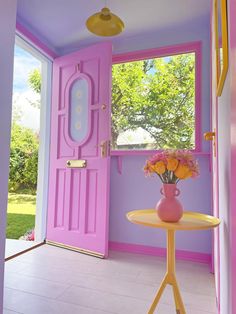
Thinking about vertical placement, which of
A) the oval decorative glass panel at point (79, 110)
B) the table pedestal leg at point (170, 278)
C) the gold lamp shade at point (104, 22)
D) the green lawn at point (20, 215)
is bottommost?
the green lawn at point (20, 215)

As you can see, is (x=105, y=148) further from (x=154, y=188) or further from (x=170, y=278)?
(x=170, y=278)

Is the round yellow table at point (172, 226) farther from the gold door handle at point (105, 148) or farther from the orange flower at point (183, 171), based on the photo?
the gold door handle at point (105, 148)

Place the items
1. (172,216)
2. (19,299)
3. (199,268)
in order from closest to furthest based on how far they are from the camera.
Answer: (172,216)
(19,299)
(199,268)

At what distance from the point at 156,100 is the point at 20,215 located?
162 inches

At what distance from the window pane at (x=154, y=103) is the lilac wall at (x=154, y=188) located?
0.16 metres

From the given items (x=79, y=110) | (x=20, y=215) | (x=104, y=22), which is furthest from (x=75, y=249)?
(x=20, y=215)

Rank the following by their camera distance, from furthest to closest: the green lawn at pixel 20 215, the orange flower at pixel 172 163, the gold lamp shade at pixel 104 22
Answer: the green lawn at pixel 20 215 < the gold lamp shade at pixel 104 22 < the orange flower at pixel 172 163

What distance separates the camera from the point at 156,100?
9.32ft

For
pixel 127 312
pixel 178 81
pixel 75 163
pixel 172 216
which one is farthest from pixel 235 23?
pixel 75 163

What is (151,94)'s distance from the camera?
287 centimetres

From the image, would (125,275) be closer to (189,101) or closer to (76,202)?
(76,202)

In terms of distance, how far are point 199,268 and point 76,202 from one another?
4.57 feet

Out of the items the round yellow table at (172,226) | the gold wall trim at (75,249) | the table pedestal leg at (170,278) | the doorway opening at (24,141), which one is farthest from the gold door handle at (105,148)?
the doorway opening at (24,141)

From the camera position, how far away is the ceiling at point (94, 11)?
233 cm
